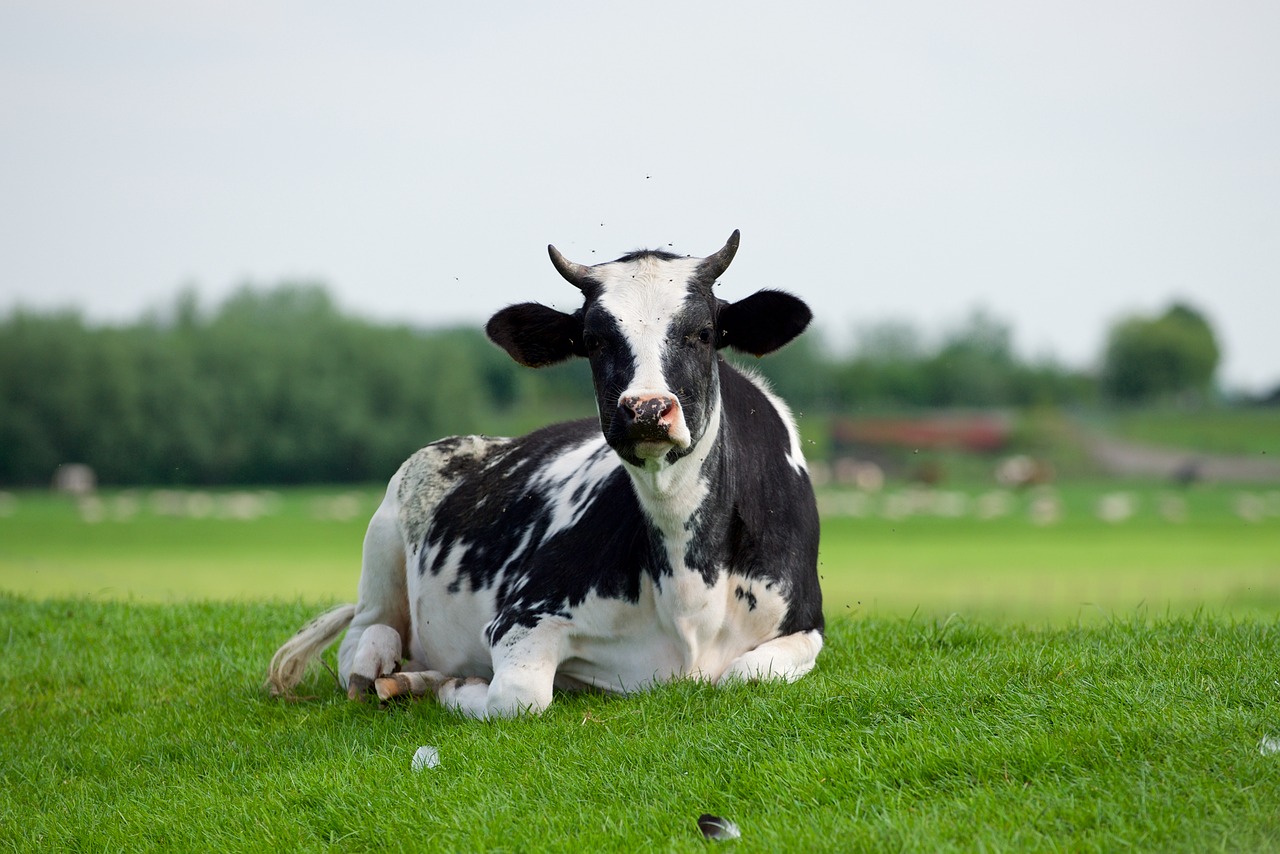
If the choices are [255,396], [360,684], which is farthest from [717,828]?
[255,396]

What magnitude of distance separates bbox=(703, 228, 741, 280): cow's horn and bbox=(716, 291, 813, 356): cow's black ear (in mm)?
169

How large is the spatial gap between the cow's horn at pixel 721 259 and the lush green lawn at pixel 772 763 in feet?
6.80

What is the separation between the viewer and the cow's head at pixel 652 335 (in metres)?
5.54

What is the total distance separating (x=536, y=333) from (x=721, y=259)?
3.45 ft

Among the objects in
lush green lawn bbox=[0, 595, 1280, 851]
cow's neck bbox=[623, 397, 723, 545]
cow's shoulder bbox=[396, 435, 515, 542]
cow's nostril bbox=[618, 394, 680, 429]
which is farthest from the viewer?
cow's shoulder bbox=[396, 435, 515, 542]

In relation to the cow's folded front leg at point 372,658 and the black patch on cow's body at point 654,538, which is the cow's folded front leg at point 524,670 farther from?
the cow's folded front leg at point 372,658

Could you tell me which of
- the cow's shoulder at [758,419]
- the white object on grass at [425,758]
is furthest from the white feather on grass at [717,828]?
the cow's shoulder at [758,419]

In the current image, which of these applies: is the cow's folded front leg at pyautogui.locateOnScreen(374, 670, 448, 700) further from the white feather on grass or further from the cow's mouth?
the white feather on grass

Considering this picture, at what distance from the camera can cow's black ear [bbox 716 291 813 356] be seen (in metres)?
6.38

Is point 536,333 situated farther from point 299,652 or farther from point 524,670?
point 299,652

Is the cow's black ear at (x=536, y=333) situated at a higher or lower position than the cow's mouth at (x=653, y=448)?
higher

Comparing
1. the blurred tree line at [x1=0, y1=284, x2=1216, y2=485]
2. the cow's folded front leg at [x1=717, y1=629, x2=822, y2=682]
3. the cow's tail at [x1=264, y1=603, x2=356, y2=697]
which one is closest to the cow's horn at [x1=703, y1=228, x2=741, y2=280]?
the cow's folded front leg at [x1=717, y1=629, x2=822, y2=682]

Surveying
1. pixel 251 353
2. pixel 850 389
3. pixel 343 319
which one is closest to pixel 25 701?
pixel 251 353

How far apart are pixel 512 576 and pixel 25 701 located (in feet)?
12.5
